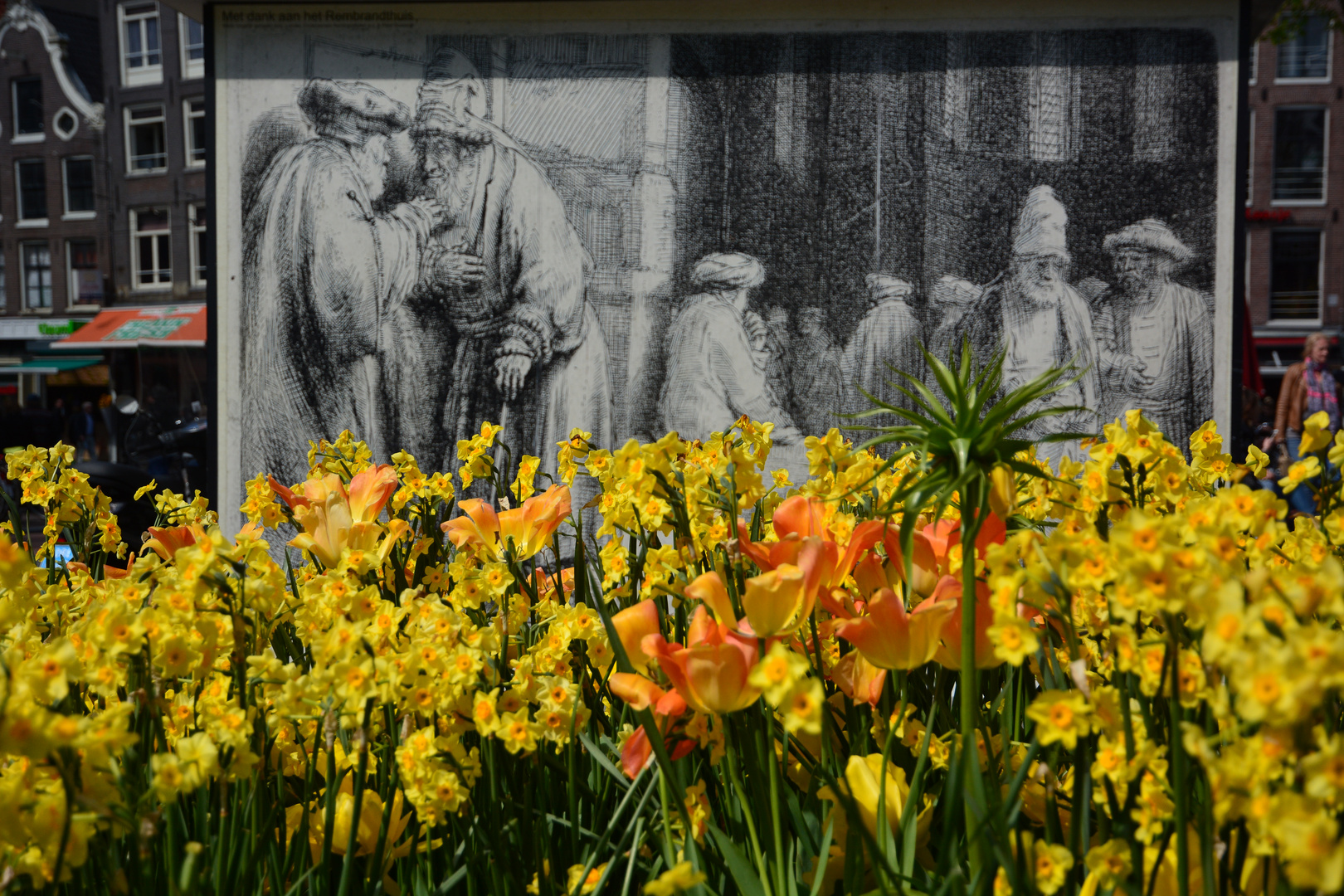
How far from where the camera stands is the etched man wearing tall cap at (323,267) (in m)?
3.45

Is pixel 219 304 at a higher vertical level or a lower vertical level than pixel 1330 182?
lower

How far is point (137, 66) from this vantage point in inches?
932

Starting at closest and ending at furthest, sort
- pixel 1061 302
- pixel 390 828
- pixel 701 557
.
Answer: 1. pixel 390 828
2. pixel 701 557
3. pixel 1061 302

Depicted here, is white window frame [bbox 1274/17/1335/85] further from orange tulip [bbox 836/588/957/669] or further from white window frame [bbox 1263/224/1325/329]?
orange tulip [bbox 836/588/957/669]

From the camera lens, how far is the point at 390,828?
107cm

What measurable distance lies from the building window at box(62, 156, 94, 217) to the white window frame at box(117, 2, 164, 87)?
2.98 meters

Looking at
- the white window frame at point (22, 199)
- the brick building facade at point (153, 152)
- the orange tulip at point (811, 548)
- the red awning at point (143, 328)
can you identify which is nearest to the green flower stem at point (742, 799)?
the orange tulip at point (811, 548)

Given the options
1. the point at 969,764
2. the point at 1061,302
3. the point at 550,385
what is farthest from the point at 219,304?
the point at 969,764

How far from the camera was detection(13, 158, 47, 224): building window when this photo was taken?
26.2 meters

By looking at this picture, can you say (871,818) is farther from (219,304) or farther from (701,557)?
(219,304)

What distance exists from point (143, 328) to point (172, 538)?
23.9 m

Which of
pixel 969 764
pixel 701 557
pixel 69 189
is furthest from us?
pixel 69 189

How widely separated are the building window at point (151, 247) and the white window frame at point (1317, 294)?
25224mm

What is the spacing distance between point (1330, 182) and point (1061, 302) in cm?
2538
